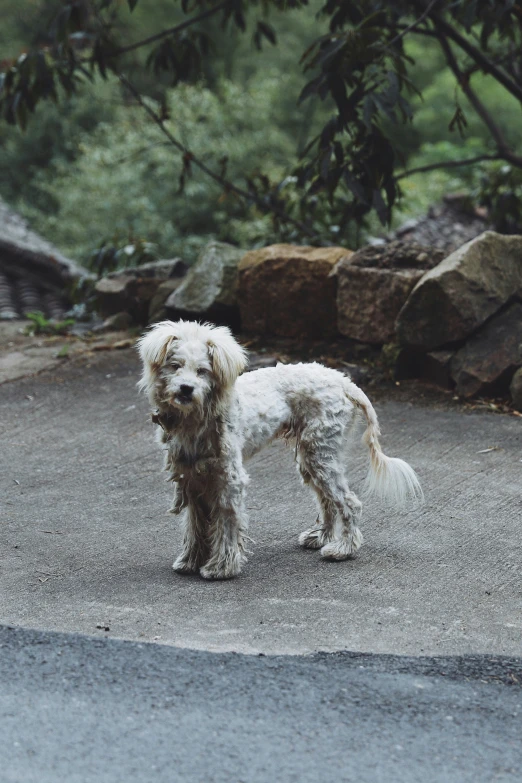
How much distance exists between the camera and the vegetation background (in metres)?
18.2

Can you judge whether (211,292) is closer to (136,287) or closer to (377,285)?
(136,287)

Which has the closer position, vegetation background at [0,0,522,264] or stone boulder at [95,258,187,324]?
stone boulder at [95,258,187,324]

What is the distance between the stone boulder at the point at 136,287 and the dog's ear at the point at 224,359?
5480 millimetres

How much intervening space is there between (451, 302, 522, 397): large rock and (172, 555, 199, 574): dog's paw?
3757 mm

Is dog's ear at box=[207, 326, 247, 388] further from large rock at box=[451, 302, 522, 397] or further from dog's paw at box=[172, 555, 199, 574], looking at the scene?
large rock at box=[451, 302, 522, 397]

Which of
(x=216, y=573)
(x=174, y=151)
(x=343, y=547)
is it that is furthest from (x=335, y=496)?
(x=174, y=151)

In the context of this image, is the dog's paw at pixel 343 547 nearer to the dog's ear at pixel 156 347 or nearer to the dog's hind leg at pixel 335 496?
the dog's hind leg at pixel 335 496

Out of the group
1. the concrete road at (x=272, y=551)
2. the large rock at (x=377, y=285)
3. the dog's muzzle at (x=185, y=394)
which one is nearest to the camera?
the concrete road at (x=272, y=551)

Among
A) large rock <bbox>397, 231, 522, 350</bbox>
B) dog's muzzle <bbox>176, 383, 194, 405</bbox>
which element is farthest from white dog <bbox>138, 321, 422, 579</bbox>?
large rock <bbox>397, 231, 522, 350</bbox>

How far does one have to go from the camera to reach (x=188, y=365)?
4.55 metres

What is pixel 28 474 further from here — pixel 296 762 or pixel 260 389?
pixel 296 762

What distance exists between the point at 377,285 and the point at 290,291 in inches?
36.0

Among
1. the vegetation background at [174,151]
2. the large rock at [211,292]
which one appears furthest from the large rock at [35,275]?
the large rock at [211,292]

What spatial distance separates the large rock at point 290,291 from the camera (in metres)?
9.06
